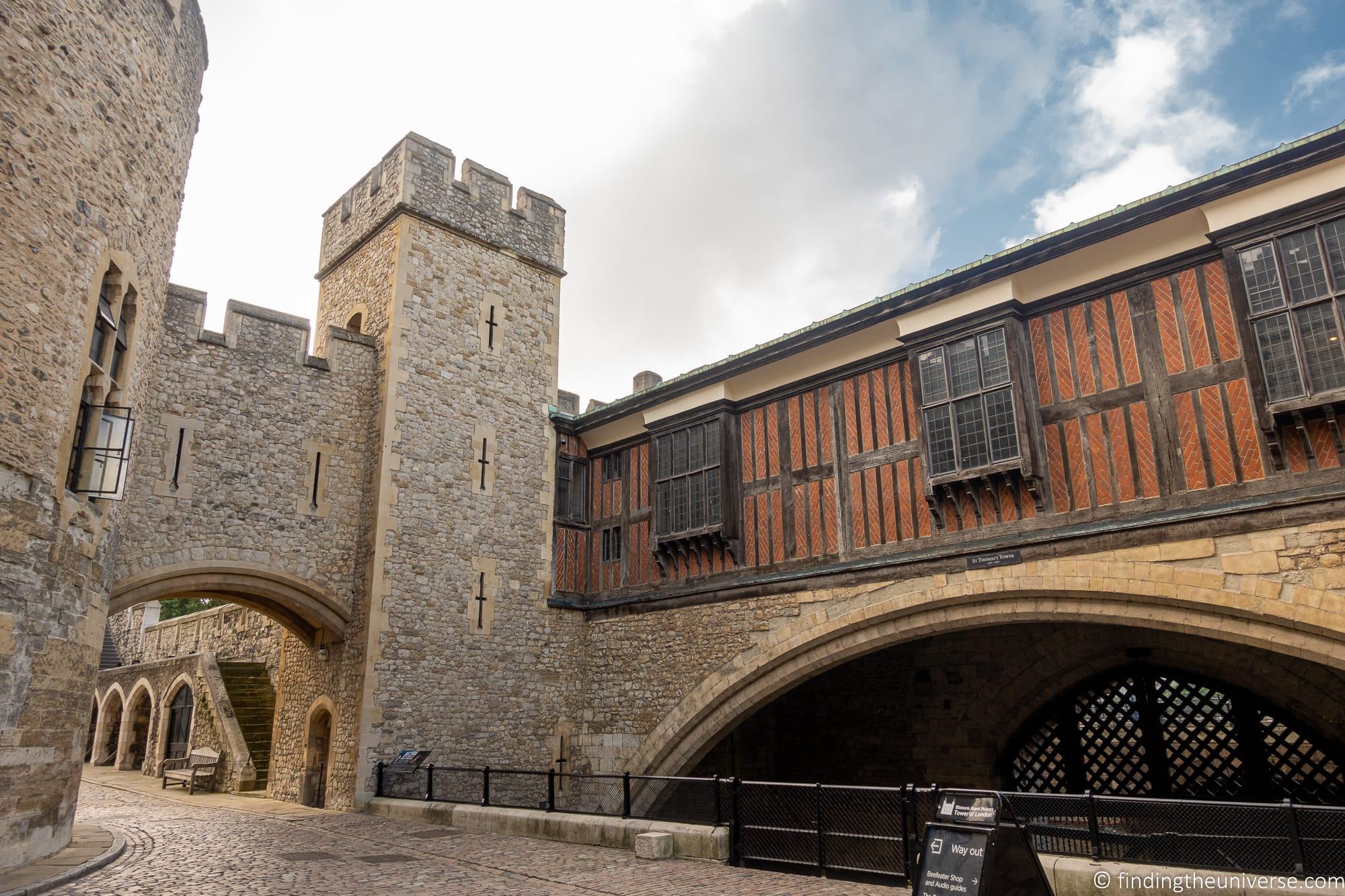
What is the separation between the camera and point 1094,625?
1212 centimetres

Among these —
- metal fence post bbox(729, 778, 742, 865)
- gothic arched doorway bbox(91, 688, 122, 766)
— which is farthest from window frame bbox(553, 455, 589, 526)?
gothic arched doorway bbox(91, 688, 122, 766)

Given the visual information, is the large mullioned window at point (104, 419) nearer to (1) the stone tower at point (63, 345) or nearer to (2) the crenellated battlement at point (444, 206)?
(1) the stone tower at point (63, 345)

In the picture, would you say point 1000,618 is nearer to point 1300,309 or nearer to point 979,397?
point 979,397

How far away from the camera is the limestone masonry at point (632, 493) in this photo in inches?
307

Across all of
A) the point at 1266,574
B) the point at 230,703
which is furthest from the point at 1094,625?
the point at 230,703

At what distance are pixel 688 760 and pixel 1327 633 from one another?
8.03 m

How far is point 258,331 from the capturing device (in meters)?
13.1

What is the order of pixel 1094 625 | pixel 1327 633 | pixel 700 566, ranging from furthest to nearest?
pixel 700 566
pixel 1094 625
pixel 1327 633

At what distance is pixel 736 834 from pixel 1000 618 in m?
3.91

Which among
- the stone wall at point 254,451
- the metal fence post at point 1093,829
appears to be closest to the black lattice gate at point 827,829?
the metal fence post at point 1093,829

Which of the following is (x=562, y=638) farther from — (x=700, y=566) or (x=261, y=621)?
(x=261, y=621)

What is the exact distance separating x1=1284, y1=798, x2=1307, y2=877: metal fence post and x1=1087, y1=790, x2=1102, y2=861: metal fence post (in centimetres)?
111

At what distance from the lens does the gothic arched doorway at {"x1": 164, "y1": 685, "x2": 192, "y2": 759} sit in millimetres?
18297

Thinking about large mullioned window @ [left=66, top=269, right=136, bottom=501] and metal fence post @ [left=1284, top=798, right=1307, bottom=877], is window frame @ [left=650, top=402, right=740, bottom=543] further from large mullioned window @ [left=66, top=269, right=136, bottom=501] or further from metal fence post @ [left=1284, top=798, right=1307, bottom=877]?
metal fence post @ [left=1284, top=798, right=1307, bottom=877]
